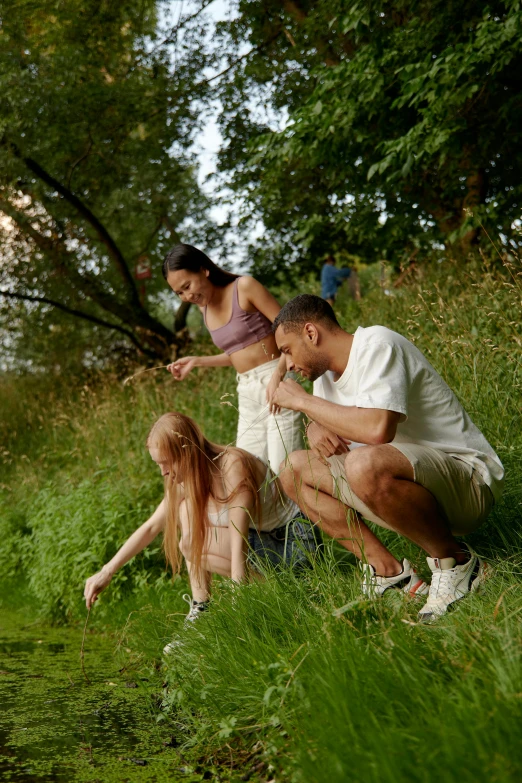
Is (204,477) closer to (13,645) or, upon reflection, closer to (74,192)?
(13,645)

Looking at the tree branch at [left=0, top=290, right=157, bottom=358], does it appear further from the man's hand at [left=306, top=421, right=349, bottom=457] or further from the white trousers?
the man's hand at [left=306, top=421, right=349, bottom=457]

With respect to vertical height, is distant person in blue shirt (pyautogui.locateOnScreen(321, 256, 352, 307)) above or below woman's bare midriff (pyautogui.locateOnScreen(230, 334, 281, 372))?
above

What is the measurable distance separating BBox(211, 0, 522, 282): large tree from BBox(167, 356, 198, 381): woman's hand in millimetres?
2131

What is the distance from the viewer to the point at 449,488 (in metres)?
3.05

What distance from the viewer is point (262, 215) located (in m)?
10.3

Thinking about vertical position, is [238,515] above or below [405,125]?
below

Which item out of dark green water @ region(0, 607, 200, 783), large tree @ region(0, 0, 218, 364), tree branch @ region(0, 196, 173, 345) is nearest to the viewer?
dark green water @ region(0, 607, 200, 783)

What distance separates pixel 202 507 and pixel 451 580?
119 cm

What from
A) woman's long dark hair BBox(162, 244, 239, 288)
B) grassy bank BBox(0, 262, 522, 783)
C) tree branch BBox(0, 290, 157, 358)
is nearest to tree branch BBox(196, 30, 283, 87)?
tree branch BBox(0, 290, 157, 358)

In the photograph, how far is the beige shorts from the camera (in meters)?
2.99

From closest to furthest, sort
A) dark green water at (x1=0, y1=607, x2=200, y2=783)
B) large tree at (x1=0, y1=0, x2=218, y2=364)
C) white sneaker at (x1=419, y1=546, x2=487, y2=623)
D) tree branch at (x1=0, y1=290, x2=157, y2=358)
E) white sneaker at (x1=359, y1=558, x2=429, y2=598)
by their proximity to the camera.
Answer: dark green water at (x1=0, y1=607, x2=200, y2=783), white sneaker at (x1=419, y1=546, x2=487, y2=623), white sneaker at (x1=359, y1=558, x2=429, y2=598), large tree at (x1=0, y1=0, x2=218, y2=364), tree branch at (x1=0, y1=290, x2=157, y2=358)

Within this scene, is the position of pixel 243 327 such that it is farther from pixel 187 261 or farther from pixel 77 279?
pixel 77 279

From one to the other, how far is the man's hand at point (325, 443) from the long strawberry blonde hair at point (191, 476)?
1.38ft

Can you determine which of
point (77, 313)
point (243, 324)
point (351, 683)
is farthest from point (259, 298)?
point (77, 313)
